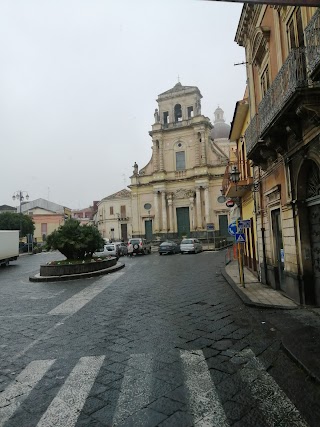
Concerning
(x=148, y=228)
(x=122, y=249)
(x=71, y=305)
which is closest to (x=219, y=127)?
(x=148, y=228)

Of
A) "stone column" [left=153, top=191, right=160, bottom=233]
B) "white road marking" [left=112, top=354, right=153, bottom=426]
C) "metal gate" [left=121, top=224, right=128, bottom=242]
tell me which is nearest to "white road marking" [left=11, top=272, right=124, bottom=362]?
"white road marking" [left=112, top=354, right=153, bottom=426]

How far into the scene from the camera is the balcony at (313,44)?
524cm

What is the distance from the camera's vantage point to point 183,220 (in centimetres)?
4759

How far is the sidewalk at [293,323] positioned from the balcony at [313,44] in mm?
4101

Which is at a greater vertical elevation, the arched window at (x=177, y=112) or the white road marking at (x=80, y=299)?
the arched window at (x=177, y=112)

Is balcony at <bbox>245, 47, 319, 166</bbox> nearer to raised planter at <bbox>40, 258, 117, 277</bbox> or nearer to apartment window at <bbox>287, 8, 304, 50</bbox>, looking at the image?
apartment window at <bbox>287, 8, 304, 50</bbox>

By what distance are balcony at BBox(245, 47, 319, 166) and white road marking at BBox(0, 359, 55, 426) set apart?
6.08 m

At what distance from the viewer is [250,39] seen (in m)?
11.5

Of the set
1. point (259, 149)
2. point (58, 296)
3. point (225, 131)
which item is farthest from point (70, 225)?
point (225, 131)

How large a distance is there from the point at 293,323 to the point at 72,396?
14.2ft

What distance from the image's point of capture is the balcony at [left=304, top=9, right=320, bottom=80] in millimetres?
5238

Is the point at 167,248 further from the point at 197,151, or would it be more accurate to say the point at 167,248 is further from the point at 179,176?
the point at 197,151

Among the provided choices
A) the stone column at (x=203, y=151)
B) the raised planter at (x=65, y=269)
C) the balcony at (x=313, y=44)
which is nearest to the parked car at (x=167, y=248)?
the raised planter at (x=65, y=269)

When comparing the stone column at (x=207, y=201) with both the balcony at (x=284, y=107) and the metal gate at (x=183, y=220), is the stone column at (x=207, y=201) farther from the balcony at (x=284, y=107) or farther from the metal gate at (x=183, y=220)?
the balcony at (x=284, y=107)
